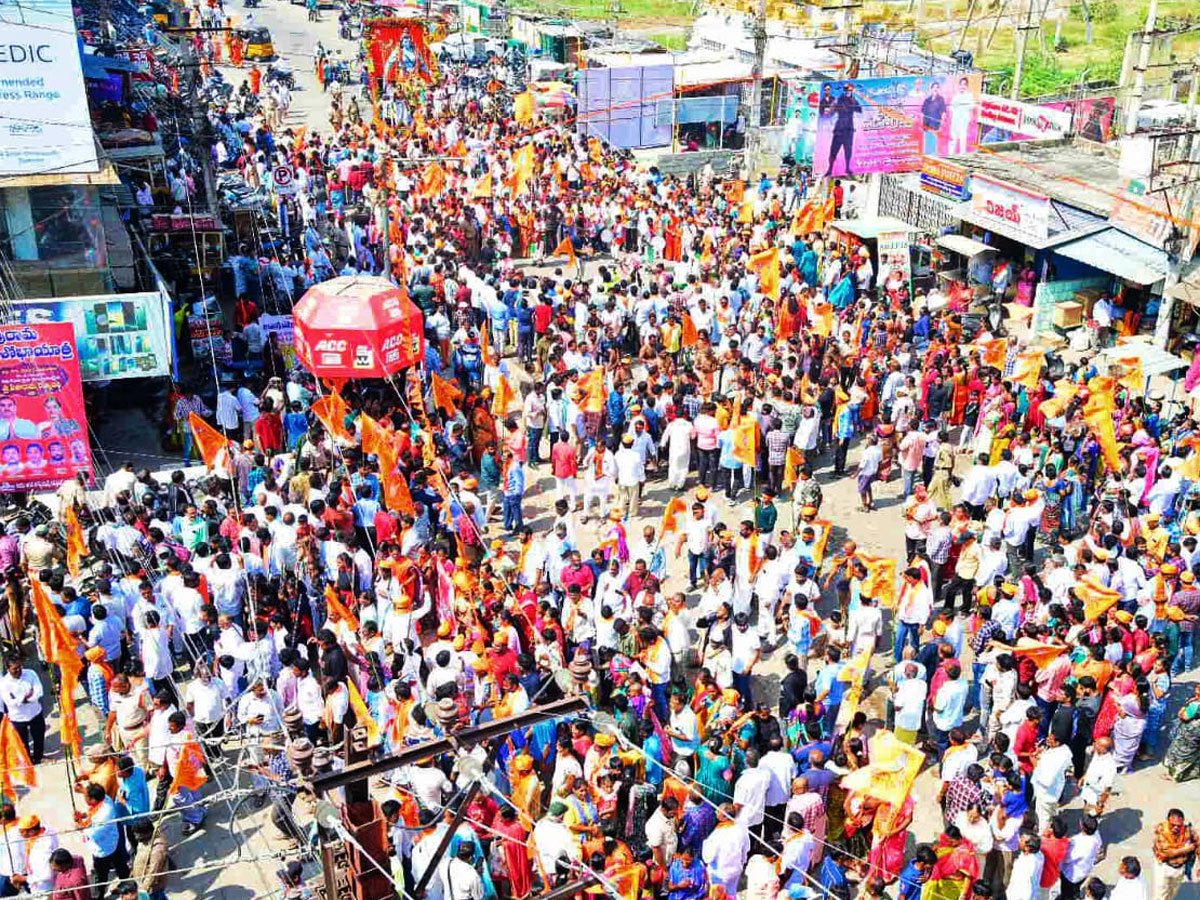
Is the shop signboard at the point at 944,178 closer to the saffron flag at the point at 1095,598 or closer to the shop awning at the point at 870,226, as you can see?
the shop awning at the point at 870,226

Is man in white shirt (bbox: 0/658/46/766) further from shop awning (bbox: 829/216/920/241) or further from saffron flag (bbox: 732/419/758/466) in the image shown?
shop awning (bbox: 829/216/920/241)

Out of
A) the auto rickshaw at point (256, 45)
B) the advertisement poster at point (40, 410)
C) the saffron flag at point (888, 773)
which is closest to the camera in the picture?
the saffron flag at point (888, 773)

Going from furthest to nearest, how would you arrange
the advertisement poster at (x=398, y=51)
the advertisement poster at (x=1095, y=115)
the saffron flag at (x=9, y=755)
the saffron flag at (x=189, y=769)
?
the advertisement poster at (x=398, y=51) → the advertisement poster at (x=1095, y=115) → the saffron flag at (x=9, y=755) → the saffron flag at (x=189, y=769)

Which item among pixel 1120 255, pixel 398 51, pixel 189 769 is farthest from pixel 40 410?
pixel 398 51

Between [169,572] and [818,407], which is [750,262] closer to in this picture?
[818,407]

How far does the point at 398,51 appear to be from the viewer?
136ft

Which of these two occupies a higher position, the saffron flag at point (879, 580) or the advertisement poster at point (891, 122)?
the advertisement poster at point (891, 122)

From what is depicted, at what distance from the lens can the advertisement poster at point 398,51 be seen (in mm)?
41250

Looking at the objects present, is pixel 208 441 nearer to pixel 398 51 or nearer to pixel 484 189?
pixel 484 189

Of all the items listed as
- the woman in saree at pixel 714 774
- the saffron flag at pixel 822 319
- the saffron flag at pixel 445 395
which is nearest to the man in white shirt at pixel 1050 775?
the woman in saree at pixel 714 774

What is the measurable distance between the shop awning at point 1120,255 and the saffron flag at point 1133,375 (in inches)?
100

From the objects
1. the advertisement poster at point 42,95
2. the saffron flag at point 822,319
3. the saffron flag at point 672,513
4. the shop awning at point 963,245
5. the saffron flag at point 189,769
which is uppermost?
the advertisement poster at point 42,95

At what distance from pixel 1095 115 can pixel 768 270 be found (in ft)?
47.9

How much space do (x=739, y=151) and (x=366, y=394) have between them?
1878 cm
